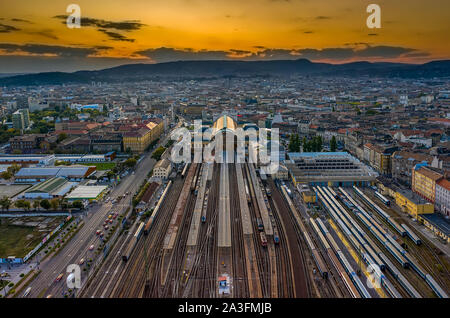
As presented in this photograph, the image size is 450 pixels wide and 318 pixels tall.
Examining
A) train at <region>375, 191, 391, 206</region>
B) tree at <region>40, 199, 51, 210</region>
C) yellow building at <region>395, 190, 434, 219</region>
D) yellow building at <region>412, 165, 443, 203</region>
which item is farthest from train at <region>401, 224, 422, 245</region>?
tree at <region>40, 199, 51, 210</region>

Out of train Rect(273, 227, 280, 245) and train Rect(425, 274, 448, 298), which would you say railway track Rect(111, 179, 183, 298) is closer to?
train Rect(273, 227, 280, 245)

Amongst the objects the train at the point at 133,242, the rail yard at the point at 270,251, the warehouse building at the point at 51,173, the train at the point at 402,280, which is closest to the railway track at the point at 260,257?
the rail yard at the point at 270,251

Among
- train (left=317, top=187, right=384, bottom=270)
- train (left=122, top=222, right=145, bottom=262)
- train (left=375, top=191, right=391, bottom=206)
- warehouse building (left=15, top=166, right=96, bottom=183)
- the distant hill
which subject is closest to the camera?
train (left=317, top=187, right=384, bottom=270)

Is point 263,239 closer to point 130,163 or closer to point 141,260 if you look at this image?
point 141,260

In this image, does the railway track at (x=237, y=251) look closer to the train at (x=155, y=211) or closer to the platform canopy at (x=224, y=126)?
the train at (x=155, y=211)

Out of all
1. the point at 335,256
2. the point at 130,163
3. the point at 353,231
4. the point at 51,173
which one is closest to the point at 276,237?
the point at 335,256

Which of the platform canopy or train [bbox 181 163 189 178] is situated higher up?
the platform canopy
